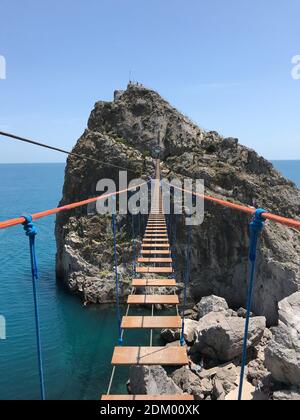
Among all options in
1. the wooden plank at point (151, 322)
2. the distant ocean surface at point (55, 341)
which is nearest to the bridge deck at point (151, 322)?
the wooden plank at point (151, 322)

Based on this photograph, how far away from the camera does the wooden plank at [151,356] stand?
6109 mm

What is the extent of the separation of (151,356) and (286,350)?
12.4 meters

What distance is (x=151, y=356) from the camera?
248 inches

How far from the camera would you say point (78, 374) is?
20.7 metres

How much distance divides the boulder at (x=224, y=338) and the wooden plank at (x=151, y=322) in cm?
1426

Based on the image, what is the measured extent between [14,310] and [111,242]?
10211 millimetres

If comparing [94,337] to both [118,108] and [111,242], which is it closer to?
[111,242]

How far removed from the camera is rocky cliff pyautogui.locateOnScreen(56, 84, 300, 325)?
97.9 ft

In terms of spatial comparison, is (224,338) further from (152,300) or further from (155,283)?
(152,300)

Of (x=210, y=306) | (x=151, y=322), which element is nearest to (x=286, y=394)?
(x=151, y=322)

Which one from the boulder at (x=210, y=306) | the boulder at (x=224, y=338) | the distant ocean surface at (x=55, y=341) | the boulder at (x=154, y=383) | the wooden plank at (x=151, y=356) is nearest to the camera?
the wooden plank at (x=151, y=356)

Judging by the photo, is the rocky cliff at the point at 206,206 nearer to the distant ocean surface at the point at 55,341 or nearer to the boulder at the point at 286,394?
the distant ocean surface at the point at 55,341

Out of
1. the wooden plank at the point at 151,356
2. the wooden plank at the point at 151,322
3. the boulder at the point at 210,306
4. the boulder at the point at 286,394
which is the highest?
the wooden plank at the point at 151,322

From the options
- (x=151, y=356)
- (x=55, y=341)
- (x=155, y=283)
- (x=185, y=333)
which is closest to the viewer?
(x=151, y=356)
